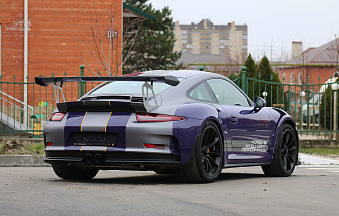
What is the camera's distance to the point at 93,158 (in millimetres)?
5941

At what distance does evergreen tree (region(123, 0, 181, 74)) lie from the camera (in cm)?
3566

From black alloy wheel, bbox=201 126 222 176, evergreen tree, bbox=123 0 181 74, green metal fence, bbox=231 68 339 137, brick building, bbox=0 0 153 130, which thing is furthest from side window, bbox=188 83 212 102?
evergreen tree, bbox=123 0 181 74

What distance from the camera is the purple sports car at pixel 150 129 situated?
5816 mm

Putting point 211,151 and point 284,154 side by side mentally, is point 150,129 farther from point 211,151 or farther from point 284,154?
point 284,154

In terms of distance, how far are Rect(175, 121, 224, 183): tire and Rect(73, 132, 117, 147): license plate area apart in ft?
2.69

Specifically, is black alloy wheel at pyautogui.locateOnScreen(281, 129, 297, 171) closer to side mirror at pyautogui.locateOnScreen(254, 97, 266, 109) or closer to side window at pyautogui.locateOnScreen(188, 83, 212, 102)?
side mirror at pyautogui.locateOnScreen(254, 97, 266, 109)

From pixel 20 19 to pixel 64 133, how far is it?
1397cm

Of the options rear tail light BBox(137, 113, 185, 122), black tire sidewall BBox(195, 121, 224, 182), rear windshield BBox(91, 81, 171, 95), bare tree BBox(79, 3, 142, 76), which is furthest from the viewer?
bare tree BBox(79, 3, 142, 76)

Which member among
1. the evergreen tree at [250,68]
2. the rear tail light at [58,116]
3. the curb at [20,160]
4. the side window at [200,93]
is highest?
the evergreen tree at [250,68]

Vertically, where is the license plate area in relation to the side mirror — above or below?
below

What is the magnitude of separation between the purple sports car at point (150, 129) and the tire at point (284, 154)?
857mm

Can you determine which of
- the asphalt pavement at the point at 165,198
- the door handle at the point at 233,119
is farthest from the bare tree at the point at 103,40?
the asphalt pavement at the point at 165,198

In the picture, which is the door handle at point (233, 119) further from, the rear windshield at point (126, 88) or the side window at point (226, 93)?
the rear windshield at point (126, 88)

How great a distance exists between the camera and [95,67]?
19.1 metres
